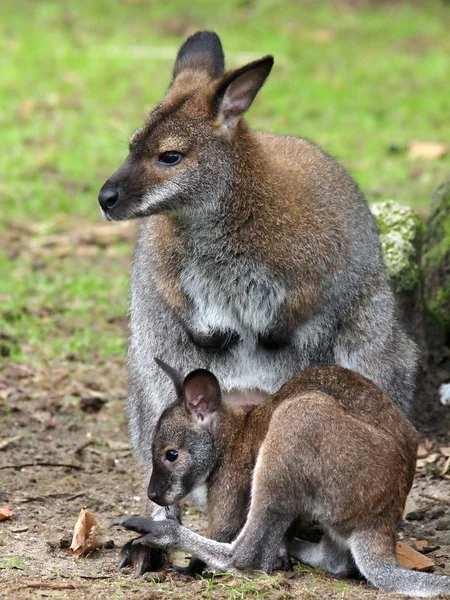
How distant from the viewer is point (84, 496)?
5164mm

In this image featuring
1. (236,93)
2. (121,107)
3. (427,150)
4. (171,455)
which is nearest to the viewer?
(171,455)

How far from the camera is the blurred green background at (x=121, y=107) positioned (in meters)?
7.59

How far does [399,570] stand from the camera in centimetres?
384

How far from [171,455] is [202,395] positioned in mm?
251

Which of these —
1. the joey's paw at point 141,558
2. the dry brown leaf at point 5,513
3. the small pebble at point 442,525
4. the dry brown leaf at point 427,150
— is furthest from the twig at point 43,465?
the dry brown leaf at point 427,150

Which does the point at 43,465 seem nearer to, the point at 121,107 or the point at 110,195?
the point at 110,195

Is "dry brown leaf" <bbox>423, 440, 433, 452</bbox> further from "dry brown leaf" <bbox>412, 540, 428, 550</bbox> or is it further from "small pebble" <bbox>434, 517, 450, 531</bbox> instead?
"dry brown leaf" <bbox>412, 540, 428, 550</bbox>

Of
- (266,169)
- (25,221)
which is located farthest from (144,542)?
(25,221)

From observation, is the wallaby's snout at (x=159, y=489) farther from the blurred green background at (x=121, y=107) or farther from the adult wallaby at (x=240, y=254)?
the blurred green background at (x=121, y=107)

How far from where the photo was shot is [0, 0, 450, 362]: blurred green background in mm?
7586

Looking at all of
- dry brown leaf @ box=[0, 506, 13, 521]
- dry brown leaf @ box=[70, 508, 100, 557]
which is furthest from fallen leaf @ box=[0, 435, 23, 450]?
dry brown leaf @ box=[70, 508, 100, 557]

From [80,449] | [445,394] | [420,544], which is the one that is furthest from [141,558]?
[445,394]

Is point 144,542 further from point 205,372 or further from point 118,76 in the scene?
point 118,76

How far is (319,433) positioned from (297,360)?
0.85m
